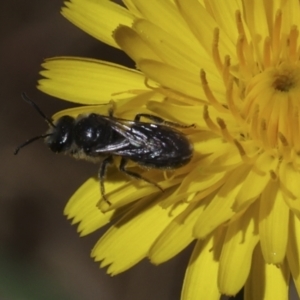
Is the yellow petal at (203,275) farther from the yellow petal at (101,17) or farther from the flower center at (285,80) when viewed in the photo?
the yellow petal at (101,17)

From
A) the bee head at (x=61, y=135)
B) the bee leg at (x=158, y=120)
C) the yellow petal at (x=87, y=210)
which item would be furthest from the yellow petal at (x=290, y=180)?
the bee head at (x=61, y=135)

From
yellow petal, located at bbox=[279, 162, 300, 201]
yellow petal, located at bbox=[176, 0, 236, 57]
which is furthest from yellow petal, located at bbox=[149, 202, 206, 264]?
yellow petal, located at bbox=[176, 0, 236, 57]

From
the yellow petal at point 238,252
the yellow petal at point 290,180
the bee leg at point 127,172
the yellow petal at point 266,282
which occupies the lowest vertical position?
the yellow petal at point 266,282

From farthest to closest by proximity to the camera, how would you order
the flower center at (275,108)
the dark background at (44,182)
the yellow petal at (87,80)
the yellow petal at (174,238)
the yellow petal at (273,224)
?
the dark background at (44,182), the yellow petal at (87,80), the flower center at (275,108), the yellow petal at (174,238), the yellow petal at (273,224)

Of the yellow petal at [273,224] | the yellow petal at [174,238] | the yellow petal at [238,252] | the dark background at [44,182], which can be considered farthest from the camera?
the dark background at [44,182]

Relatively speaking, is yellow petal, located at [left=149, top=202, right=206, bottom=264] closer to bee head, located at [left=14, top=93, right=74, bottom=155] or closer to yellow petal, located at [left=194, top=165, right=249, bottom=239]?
yellow petal, located at [left=194, top=165, right=249, bottom=239]

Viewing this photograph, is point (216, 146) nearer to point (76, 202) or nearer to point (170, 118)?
point (170, 118)

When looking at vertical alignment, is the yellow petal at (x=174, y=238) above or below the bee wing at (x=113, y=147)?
below

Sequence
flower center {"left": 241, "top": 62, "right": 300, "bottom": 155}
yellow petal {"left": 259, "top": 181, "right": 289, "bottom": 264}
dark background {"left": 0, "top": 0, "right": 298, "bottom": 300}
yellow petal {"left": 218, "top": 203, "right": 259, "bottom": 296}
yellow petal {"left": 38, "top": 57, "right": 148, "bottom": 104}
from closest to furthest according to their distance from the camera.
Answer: yellow petal {"left": 259, "top": 181, "right": 289, "bottom": 264} → yellow petal {"left": 218, "top": 203, "right": 259, "bottom": 296} → flower center {"left": 241, "top": 62, "right": 300, "bottom": 155} → yellow petal {"left": 38, "top": 57, "right": 148, "bottom": 104} → dark background {"left": 0, "top": 0, "right": 298, "bottom": 300}

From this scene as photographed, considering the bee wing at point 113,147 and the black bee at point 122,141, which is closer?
the black bee at point 122,141
